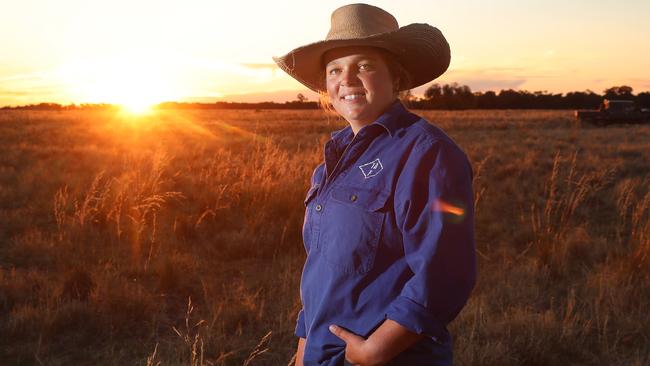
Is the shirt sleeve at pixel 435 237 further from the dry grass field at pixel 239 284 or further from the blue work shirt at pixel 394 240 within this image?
the dry grass field at pixel 239 284

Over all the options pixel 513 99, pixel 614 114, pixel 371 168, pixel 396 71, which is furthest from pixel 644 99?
pixel 371 168

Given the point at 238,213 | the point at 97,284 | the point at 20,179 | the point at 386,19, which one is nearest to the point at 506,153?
the point at 238,213

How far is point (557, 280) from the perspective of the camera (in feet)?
16.1

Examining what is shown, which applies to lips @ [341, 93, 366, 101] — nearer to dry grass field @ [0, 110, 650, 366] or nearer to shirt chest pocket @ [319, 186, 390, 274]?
shirt chest pocket @ [319, 186, 390, 274]

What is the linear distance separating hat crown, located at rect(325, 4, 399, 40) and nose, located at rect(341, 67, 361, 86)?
10 cm

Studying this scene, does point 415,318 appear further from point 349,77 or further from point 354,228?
point 349,77

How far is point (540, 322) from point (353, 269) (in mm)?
2675

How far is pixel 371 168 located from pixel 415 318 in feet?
1.43

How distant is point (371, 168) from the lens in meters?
1.60

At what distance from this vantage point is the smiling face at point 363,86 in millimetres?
1710

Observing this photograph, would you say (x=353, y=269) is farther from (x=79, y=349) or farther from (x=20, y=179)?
(x=20, y=179)

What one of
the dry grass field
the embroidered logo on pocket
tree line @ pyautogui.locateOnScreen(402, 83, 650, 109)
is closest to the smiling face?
the embroidered logo on pocket

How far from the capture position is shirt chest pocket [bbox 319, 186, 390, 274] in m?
1.52

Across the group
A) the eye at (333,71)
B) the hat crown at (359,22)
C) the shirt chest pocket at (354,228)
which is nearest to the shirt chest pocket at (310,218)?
the shirt chest pocket at (354,228)
